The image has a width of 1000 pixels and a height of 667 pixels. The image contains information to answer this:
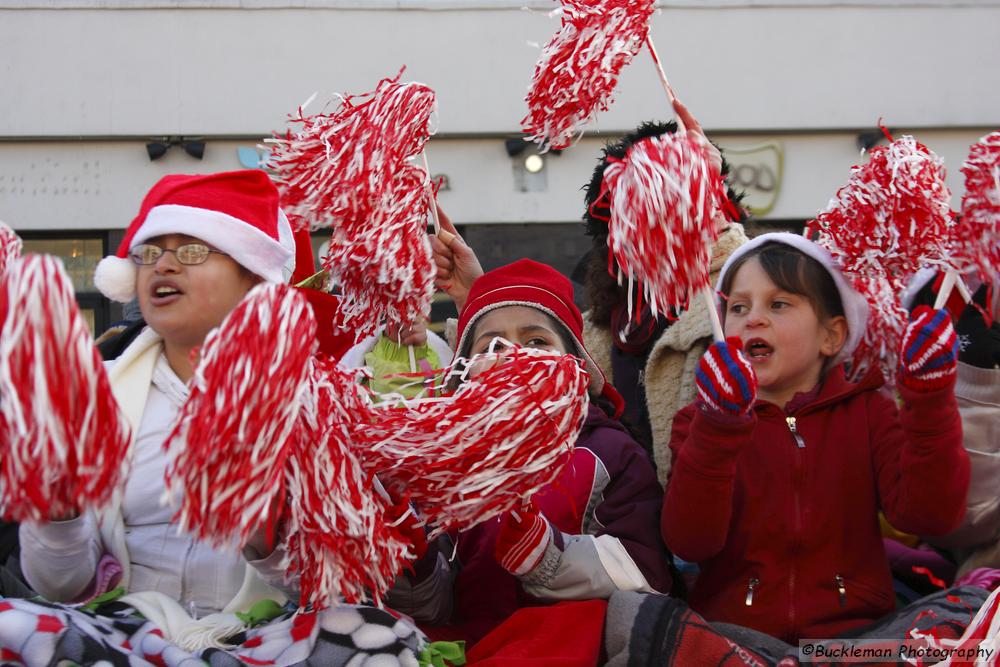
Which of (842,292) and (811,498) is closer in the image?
(811,498)

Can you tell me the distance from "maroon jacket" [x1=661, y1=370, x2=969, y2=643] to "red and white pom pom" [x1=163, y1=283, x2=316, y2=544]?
2.71ft

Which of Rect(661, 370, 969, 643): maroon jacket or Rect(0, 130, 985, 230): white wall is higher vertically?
Rect(0, 130, 985, 230): white wall

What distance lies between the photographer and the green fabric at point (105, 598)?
182 centimetres

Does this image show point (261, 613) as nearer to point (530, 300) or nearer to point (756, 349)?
point (530, 300)

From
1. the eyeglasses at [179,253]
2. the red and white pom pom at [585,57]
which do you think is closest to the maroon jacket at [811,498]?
the red and white pom pom at [585,57]

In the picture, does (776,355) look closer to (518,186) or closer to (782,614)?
(782,614)

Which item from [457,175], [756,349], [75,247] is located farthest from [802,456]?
[75,247]

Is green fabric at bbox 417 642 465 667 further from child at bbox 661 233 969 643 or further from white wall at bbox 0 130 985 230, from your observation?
white wall at bbox 0 130 985 230

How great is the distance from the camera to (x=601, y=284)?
299cm

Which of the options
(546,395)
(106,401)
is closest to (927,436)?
(546,395)

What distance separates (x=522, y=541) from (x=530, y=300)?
633mm

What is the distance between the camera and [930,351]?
1876mm

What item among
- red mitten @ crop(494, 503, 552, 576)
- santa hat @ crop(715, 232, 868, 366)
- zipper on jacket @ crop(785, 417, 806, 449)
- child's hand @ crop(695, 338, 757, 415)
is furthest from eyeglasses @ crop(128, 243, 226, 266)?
zipper on jacket @ crop(785, 417, 806, 449)

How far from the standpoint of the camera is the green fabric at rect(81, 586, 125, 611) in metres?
1.82
